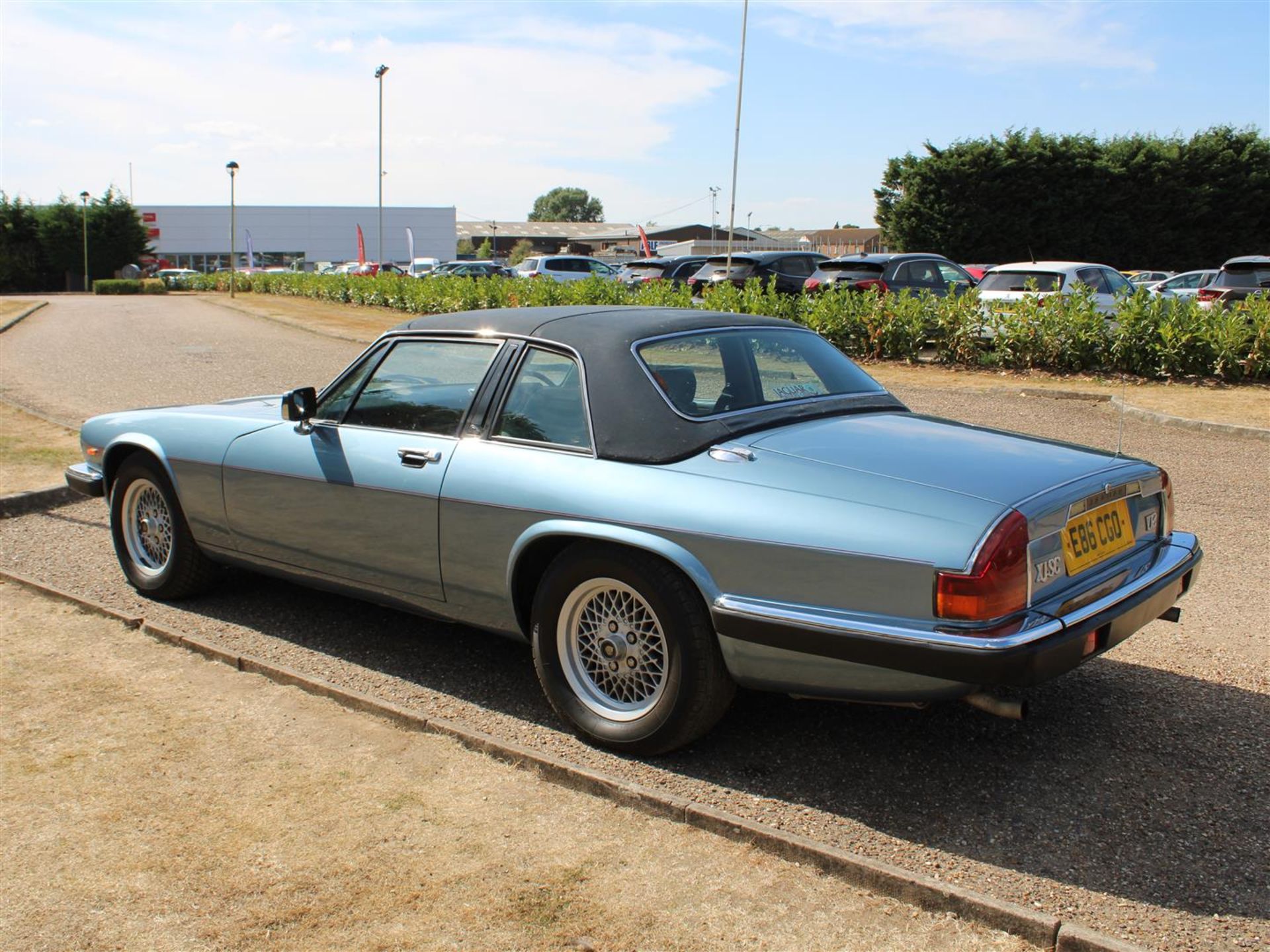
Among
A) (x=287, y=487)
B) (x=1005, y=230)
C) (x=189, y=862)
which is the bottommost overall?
(x=189, y=862)

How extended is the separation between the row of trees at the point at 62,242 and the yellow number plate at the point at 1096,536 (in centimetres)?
6424

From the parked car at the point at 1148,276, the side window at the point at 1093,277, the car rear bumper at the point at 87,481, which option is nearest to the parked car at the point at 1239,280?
the side window at the point at 1093,277

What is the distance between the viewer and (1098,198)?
4116 centimetres

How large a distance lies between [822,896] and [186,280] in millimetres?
61669

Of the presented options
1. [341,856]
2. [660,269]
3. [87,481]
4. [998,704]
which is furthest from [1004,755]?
[660,269]

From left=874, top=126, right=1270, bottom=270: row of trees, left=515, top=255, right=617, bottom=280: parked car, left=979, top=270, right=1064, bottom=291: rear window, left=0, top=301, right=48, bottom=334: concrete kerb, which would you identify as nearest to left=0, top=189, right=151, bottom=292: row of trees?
left=0, top=301, right=48, bottom=334: concrete kerb

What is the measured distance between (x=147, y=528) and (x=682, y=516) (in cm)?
335

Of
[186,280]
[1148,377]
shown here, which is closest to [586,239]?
[186,280]

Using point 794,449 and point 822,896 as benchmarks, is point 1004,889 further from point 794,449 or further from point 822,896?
point 794,449

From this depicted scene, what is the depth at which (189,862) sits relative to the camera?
3082 millimetres

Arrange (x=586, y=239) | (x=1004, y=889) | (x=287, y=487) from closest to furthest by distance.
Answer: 1. (x=1004, y=889)
2. (x=287, y=487)
3. (x=586, y=239)

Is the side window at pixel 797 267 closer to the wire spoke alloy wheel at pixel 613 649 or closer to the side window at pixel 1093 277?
the side window at pixel 1093 277

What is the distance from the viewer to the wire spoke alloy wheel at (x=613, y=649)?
362cm

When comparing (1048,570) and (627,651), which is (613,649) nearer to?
(627,651)
